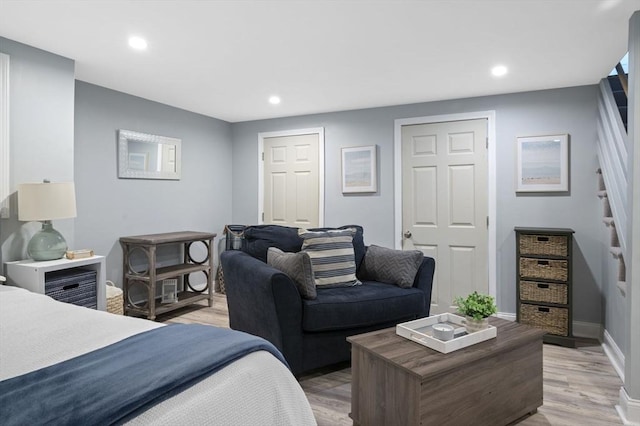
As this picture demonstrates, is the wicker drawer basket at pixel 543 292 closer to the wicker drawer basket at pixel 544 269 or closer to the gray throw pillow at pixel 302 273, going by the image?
the wicker drawer basket at pixel 544 269

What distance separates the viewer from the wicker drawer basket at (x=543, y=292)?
3.24 meters

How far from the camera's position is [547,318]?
3287 millimetres

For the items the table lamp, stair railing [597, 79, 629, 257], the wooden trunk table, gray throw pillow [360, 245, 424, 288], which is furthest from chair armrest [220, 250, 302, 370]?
stair railing [597, 79, 629, 257]

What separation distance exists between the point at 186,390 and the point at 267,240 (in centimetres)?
221

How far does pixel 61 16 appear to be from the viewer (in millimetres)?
2246

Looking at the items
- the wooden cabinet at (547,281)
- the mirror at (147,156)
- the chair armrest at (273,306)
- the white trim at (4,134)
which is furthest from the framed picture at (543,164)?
the white trim at (4,134)

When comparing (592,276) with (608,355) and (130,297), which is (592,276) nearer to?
(608,355)

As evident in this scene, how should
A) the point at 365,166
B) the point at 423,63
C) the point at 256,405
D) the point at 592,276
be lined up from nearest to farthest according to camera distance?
the point at 256,405
the point at 423,63
the point at 592,276
the point at 365,166

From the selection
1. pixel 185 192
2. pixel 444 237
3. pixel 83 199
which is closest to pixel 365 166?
pixel 444 237

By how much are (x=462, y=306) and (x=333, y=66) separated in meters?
2.11

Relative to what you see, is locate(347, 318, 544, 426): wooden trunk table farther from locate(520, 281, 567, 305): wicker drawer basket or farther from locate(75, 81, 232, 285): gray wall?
locate(75, 81, 232, 285): gray wall

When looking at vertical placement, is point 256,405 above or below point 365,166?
below

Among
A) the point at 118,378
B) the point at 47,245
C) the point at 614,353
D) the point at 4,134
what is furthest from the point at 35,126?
the point at 614,353

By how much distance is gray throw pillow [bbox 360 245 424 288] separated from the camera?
2.99 meters
